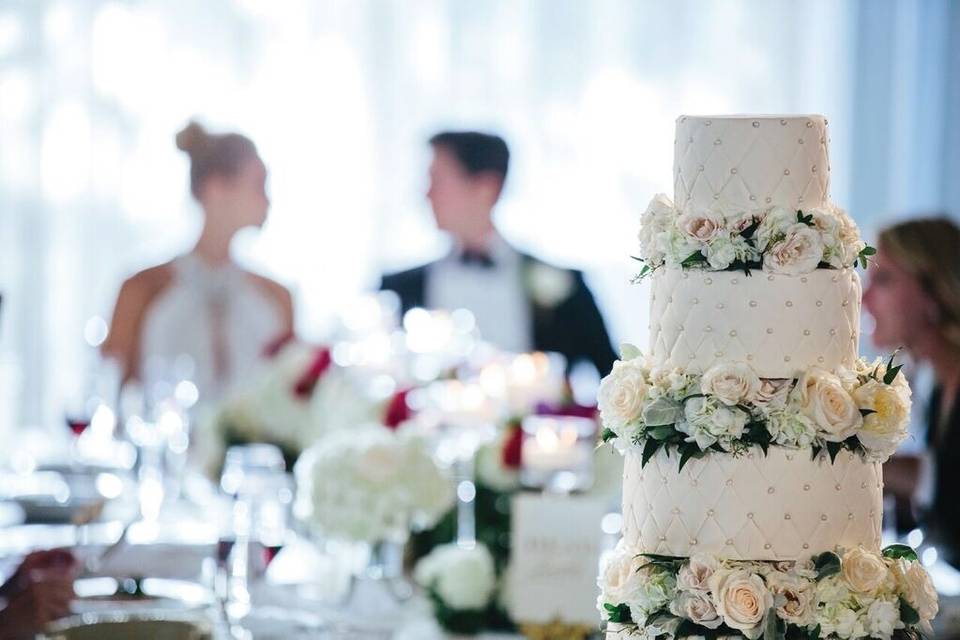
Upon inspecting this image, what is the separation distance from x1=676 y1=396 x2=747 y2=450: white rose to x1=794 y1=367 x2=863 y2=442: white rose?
0.25ft

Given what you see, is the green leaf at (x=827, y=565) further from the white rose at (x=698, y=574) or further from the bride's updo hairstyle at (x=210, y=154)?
the bride's updo hairstyle at (x=210, y=154)

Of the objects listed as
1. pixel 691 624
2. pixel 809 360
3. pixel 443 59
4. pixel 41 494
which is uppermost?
pixel 443 59

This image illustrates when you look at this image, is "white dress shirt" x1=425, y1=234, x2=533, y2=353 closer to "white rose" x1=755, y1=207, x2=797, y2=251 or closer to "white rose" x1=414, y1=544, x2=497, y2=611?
"white rose" x1=414, y1=544, x2=497, y2=611

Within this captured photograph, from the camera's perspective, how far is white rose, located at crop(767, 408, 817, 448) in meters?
1.74

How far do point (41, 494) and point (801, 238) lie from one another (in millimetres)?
2367

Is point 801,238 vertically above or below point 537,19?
below

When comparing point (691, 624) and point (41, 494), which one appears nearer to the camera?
point (691, 624)

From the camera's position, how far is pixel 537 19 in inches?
243

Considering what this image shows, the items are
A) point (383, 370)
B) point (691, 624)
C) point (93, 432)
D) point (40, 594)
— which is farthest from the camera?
point (93, 432)

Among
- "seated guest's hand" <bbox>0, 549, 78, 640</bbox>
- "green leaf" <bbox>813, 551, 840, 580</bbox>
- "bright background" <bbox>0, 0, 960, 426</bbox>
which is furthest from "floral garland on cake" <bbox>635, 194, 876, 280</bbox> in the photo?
"bright background" <bbox>0, 0, 960, 426</bbox>

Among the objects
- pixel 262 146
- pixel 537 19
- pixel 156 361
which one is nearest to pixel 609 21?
pixel 537 19

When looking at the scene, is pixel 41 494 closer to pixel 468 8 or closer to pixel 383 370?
pixel 383 370

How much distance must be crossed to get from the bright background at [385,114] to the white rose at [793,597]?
423cm

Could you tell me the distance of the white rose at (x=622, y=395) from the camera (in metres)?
1.77
